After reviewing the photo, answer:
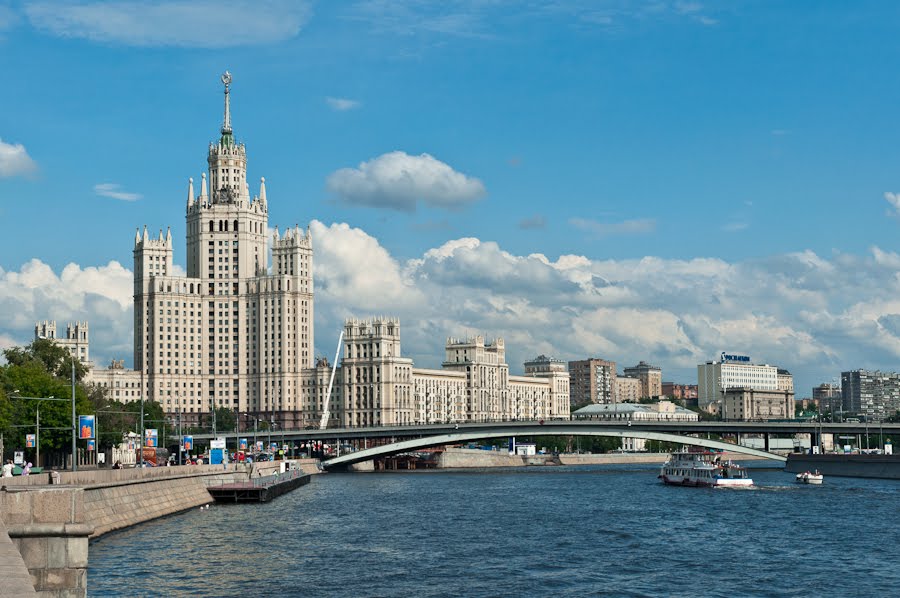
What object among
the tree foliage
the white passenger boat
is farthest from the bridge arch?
the tree foliage

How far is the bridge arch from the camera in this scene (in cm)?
17875

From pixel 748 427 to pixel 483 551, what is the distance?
11530 centimetres

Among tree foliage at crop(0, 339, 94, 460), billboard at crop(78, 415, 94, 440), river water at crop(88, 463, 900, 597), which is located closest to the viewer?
river water at crop(88, 463, 900, 597)

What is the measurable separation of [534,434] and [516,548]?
110 meters

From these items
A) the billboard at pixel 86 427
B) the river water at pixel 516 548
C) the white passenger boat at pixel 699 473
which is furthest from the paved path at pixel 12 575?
the white passenger boat at pixel 699 473

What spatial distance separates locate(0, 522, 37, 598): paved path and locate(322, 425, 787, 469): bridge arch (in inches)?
5984

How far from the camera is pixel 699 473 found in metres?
141

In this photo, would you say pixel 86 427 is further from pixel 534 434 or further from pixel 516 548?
pixel 534 434

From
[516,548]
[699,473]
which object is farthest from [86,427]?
[699,473]

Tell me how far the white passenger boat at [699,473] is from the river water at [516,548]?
15.1 meters

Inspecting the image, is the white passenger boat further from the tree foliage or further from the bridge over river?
the tree foliage

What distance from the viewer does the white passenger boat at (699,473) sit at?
5330 inches

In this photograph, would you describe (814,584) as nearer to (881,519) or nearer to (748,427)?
(881,519)

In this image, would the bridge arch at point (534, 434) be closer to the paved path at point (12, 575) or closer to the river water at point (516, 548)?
the river water at point (516, 548)
